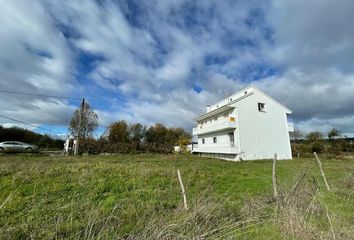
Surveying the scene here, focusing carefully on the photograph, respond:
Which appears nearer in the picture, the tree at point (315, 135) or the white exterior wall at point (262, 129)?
the white exterior wall at point (262, 129)

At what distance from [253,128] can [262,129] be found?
141 cm

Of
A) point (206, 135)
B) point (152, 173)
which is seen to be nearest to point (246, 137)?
point (206, 135)

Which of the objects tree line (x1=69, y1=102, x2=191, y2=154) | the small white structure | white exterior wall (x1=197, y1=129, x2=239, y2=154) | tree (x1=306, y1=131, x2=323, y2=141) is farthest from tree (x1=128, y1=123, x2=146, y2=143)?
tree (x1=306, y1=131, x2=323, y2=141)

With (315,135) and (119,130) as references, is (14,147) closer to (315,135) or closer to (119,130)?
(119,130)

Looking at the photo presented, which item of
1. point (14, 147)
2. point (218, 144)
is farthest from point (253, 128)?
point (14, 147)

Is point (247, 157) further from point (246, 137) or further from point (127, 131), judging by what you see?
point (127, 131)

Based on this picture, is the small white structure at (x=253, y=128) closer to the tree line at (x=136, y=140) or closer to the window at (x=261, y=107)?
the window at (x=261, y=107)

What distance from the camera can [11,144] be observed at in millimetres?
25969

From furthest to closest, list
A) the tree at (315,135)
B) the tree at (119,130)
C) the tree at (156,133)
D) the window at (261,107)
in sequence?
the tree at (156,133) → the tree at (119,130) → the tree at (315,135) → the window at (261,107)

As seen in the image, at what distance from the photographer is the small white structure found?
25312 mm

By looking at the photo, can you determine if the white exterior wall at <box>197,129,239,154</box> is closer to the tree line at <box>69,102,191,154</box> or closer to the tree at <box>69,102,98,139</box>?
the tree line at <box>69,102,191,154</box>

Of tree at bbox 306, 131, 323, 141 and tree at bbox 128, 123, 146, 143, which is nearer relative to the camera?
tree at bbox 306, 131, 323, 141

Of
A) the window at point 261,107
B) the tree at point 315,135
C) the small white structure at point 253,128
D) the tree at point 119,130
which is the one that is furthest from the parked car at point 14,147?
the tree at point 315,135

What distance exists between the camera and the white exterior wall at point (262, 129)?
83.5 feet
